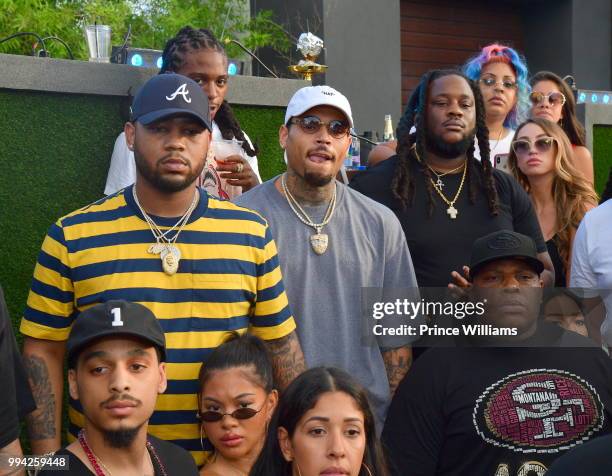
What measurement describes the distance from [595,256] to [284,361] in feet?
5.89

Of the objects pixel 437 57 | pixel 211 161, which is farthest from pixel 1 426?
pixel 437 57

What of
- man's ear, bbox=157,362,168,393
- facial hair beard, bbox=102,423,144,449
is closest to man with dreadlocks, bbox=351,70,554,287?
man's ear, bbox=157,362,168,393

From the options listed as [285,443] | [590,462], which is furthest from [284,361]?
[590,462]

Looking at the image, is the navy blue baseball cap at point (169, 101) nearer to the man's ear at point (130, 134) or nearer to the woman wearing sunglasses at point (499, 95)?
the man's ear at point (130, 134)

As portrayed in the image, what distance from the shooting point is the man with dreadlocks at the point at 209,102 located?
15.4 feet

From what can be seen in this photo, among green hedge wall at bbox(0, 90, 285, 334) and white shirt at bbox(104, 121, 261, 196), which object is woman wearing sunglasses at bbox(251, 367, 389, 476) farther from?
green hedge wall at bbox(0, 90, 285, 334)

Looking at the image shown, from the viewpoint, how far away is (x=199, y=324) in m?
3.69

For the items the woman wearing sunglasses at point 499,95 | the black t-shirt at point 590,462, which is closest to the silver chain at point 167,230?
the black t-shirt at point 590,462

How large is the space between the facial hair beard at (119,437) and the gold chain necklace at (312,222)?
1.33 metres

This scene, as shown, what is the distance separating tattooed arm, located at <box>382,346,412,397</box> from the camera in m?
4.39

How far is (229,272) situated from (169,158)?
46 centimetres

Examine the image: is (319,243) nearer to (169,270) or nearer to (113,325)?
(169,270)

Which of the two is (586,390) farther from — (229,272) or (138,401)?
(138,401)

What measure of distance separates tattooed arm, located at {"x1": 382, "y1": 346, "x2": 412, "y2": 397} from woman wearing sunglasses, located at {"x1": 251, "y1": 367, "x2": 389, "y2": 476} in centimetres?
68
